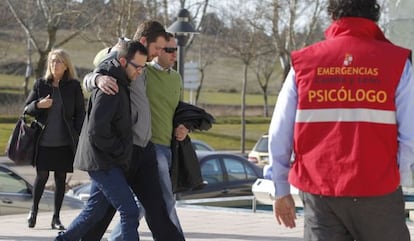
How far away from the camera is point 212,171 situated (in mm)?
16609

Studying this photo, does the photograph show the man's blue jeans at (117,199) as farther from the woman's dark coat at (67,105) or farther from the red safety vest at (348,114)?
the red safety vest at (348,114)

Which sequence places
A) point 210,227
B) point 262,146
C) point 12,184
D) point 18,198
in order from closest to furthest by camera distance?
1. point 210,227
2. point 18,198
3. point 12,184
4. point 262,146

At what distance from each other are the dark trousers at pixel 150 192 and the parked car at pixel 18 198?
263 inches

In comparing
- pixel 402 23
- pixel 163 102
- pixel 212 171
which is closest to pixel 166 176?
pixel 163 102

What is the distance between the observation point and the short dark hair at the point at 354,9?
4555 mm

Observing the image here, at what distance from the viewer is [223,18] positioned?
51.6 metres

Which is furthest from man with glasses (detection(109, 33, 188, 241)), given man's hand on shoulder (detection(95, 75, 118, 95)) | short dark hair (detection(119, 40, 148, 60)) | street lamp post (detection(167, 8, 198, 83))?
street lamp post (detection(167, 8, 198, 83))

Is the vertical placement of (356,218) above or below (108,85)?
below

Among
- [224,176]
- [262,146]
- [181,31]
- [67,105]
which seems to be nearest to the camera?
[67,105]

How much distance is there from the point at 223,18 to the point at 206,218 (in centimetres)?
4126

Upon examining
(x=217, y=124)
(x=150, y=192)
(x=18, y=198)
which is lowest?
(x=217, y=124)

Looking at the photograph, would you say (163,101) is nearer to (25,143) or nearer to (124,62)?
(124,62)

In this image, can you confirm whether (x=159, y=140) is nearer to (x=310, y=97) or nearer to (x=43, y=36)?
(x=310, y=97)

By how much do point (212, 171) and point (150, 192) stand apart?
9.52m
